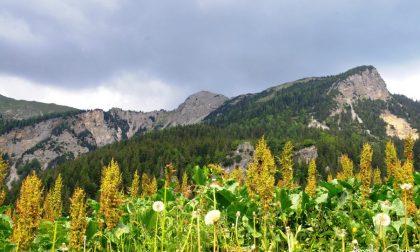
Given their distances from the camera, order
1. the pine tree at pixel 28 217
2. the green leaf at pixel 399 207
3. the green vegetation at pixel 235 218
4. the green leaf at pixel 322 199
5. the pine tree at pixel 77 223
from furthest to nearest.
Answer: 1. the green leaf at pixel 322 199
2. the green leaf at pixel 399 207
3. the green vegetation at pixel 235 218
4. the pine tree at pixel 28 217
5. the pine tree at pixel 77 223

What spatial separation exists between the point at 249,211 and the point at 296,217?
4.12 feet

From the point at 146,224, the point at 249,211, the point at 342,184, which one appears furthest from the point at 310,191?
the point at 146,224

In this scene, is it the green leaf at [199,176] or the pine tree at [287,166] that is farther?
the pine tree at [287,166]

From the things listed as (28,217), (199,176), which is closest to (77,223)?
(28,217)

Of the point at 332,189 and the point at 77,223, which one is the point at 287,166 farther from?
the point at 77,223

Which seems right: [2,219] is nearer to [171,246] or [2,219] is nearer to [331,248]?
[171,246]

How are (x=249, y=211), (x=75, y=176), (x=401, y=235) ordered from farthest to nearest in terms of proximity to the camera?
(x=75, y=176), (x=249, y=211), (x=401, y=235)

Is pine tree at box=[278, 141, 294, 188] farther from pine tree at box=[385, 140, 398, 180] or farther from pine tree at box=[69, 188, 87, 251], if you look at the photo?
pine tree at box=[69, 188, 87, 251]

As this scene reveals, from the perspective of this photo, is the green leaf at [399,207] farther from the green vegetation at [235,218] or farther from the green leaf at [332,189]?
the green leaf at [332,189]

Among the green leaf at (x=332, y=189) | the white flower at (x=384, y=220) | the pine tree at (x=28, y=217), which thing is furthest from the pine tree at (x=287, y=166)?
the white flower at (x=384, y=220)

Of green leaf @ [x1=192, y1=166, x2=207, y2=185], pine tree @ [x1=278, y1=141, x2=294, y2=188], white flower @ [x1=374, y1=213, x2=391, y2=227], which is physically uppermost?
pine tree @ [x1=278, y1=141, x2=294, y2=188]

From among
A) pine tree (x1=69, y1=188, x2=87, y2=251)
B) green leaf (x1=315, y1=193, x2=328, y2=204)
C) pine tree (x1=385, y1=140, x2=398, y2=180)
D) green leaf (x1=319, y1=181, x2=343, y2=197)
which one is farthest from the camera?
pine tree (x1=385, y1=140, x2=398, y2=180)

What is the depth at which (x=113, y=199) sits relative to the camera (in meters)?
5.07

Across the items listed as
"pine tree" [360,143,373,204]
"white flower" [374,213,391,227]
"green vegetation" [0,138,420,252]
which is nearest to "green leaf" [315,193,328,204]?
"green vegetation" [0,138,420,252]
